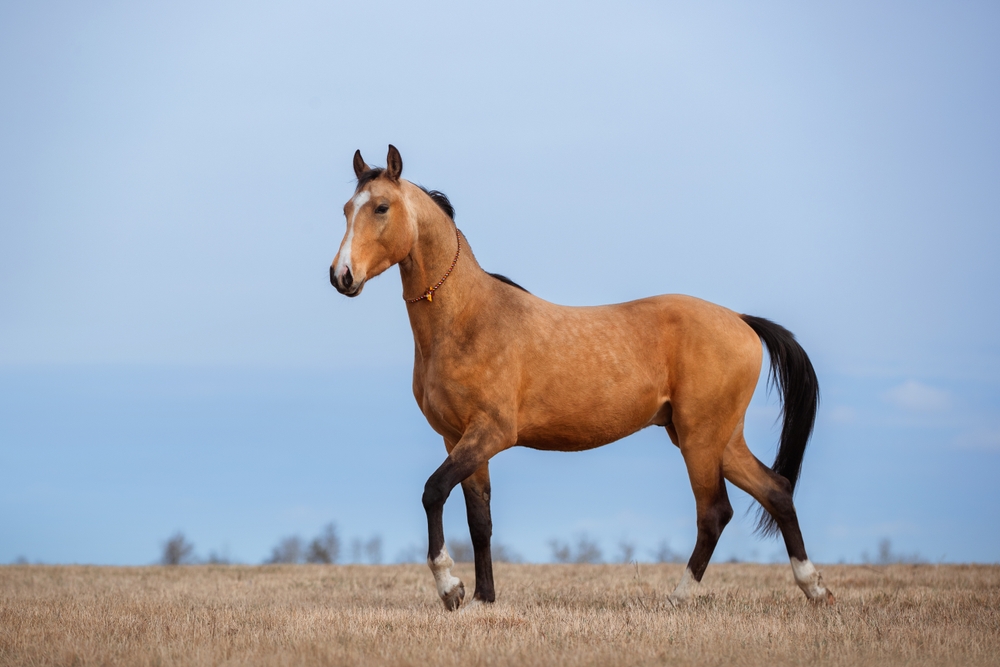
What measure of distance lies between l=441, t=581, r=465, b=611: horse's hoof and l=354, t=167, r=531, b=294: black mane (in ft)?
8.42

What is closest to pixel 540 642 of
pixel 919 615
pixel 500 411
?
pixel 500 411

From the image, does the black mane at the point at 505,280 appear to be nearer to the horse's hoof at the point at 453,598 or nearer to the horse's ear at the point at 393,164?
the horse's ear at the point at 393,164

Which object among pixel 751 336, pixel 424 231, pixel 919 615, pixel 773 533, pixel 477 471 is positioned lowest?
pixel 919 615

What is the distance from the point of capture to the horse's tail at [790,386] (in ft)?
28.9

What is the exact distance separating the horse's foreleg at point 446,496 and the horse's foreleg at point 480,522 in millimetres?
482

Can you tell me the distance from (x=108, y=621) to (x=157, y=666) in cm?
167

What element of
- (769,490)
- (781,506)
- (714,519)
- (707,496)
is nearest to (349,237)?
(707,496)

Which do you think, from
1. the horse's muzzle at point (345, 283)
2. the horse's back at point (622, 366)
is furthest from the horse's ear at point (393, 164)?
the horse's back at point (622, 366)

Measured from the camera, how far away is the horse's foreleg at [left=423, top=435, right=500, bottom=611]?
682cm

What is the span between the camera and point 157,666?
477cm

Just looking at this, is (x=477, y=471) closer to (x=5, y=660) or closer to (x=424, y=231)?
(x=424, y=231)

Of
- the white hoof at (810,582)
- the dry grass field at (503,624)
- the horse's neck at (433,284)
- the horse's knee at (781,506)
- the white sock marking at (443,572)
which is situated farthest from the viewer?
the horse's knee at (781,506)

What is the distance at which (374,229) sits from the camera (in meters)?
6.82

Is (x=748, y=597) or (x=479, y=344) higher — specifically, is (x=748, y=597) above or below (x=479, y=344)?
below
